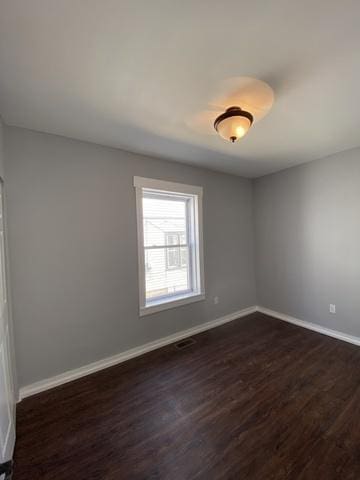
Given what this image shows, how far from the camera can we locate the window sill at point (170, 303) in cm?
279

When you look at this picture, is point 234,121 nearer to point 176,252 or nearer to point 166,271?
point 176,252

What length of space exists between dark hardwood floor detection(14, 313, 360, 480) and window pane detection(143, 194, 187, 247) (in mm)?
1515

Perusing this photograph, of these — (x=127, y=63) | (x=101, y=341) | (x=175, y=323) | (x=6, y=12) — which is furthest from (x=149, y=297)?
(x=6, y=12)

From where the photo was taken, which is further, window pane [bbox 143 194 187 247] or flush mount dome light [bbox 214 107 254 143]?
window pane [bbox 143 194 187 247]

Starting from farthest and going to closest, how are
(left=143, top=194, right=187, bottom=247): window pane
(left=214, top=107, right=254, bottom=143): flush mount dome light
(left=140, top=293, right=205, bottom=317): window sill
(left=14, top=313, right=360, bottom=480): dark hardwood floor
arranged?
(left=143, top=194, right=187, bottom=247): window pane, (left=140, top=293, right=205, bottom=317): window sill, (left=214, top=107, right=254, bottom=143): flush mount dome light, (left=14, top=313, right=360, bottom=480): dark hardwood floor

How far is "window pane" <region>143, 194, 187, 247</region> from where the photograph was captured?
294 centimetres

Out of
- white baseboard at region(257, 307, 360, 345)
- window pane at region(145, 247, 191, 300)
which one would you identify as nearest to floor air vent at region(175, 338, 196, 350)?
window pane at region(145, 247, 191, 300)

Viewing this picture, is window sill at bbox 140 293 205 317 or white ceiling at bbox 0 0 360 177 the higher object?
white ceiling at bbox 0 0 360 177

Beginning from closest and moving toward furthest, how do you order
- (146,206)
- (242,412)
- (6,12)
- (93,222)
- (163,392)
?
Result: (6,12) < (242,412) < (163,392) < (93,222) < (146,206)

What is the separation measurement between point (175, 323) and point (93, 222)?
1781mm

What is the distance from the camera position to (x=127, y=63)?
133 centimetres

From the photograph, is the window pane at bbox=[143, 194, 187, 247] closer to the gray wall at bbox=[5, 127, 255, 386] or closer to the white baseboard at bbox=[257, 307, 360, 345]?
the gray wall at bbox=[5, 127, 255, 386]

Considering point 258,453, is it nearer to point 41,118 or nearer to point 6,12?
point 6,12

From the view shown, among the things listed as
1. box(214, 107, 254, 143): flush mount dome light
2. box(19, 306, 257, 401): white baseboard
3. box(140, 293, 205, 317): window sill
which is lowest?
box(19, 306, 257, 401): white baseboard
